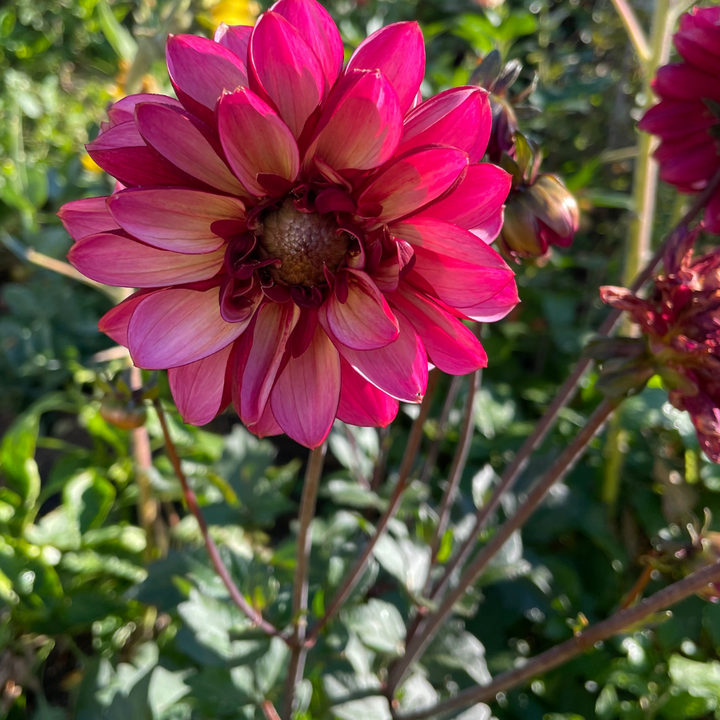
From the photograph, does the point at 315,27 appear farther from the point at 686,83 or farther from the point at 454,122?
the point at 686,83

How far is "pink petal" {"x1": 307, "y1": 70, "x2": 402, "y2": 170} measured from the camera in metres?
0.46

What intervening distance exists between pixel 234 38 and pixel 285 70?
141mm

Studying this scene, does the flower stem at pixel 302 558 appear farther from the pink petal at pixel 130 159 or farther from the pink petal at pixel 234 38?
the pink petal at pixel 234 38

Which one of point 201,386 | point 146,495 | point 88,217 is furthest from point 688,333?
point 146,495

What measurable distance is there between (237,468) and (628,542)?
1.00m

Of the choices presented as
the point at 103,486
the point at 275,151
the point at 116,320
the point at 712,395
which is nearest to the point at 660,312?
the point at 712,395

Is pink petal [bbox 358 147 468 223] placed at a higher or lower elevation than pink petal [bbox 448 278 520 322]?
higher

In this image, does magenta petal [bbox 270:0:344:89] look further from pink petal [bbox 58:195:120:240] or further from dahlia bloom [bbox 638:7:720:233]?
dahlia bloom [bbox 638:7:720:233]

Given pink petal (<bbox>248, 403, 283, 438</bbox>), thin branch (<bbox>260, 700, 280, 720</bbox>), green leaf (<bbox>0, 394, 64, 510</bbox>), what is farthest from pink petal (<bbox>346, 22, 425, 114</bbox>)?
green leaf (<bbox>0, 394, 64, 510</bbox>)

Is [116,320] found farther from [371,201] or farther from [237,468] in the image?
[237,468]

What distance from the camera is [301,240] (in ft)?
1.86

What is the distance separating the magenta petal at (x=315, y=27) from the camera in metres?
A: 0.50

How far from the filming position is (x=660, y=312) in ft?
2.11

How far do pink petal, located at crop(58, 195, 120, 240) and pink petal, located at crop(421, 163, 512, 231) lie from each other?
315 mm
